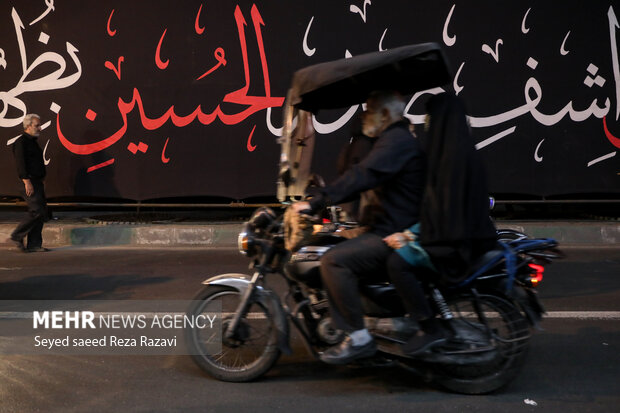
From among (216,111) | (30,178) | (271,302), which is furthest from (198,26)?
(271,302)

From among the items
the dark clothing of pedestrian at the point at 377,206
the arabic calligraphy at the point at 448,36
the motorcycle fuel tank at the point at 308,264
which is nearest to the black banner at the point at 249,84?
the arabic calligraphy at the point at 448,36

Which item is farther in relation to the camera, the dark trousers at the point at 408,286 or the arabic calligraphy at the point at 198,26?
the arabic calligraphy at the point at 198,26

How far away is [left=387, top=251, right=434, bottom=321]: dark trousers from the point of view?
3.58m

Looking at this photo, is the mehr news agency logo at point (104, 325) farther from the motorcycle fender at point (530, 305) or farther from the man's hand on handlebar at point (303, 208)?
the motorcycle fender at point (530, 305)

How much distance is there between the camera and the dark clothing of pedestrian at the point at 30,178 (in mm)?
8781

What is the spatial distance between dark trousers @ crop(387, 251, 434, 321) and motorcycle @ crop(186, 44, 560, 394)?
4.8 inches

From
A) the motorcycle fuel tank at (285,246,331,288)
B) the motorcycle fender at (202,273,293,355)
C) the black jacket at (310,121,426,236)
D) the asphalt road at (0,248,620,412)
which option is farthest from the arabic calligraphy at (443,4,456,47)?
the motorcycle fender at (202,273,293,355)

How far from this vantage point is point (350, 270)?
3662 millimetres

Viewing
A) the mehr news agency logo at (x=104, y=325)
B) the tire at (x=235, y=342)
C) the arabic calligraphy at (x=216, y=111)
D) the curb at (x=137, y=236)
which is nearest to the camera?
the tire at (x=235, y=342)

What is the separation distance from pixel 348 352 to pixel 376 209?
771 mm

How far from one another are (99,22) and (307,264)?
8.42 m

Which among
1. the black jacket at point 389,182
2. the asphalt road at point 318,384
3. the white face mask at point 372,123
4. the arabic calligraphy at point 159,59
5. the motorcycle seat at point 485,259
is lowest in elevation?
the asphalt road at point 318,384

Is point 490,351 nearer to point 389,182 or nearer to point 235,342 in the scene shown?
point 389,182

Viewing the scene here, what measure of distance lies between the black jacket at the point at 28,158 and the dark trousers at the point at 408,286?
6.56 m
